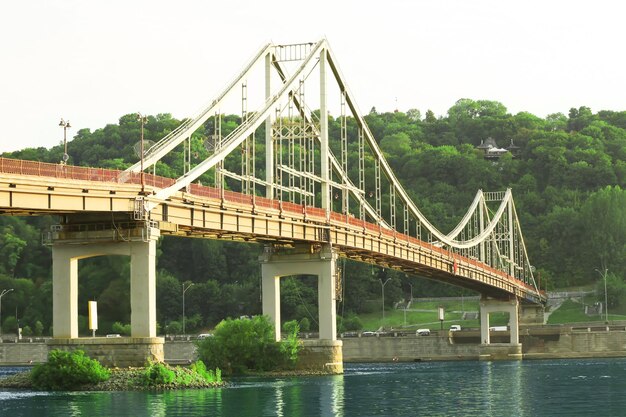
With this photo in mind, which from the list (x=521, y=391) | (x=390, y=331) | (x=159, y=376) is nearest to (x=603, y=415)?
(x=521, y=391)

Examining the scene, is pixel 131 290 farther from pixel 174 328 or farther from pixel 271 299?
pixel 174 328

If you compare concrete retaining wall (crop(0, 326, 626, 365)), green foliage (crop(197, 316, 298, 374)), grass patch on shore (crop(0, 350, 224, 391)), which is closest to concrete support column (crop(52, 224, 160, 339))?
grass patch on shore (crop(0, 350, 224, 391))

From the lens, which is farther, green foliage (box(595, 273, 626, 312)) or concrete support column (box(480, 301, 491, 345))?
green foliage (box(595, 273, 626, 312))

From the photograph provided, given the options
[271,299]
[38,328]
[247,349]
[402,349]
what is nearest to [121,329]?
[38,328]

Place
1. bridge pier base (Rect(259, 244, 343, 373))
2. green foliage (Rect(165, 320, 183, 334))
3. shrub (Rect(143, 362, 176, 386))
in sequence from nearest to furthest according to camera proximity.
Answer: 1. shrub (Rect(143, 362, 176, 386))
2. bridge pier base (Rect(259, 244, 343, 373))
3. green foliage (Rect(165, 320, 183, 334))

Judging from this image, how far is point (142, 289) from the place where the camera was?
77188 millimetres

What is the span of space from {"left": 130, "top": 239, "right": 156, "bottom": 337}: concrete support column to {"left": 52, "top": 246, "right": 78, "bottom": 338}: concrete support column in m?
3.65

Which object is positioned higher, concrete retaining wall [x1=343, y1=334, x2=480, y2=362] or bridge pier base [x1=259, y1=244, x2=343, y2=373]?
bridge pier base [x1=259, y1=244, x2=343, y2=373]

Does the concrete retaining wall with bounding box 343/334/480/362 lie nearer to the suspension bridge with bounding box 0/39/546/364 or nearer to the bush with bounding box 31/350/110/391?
the suspension bridge with bounding box 0/39/546/364

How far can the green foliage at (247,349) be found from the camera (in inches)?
4043

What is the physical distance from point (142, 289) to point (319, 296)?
3145 centimetres

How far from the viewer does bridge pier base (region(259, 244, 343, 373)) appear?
105 meters

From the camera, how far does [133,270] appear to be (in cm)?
7750

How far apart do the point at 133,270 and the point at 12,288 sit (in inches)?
4450
